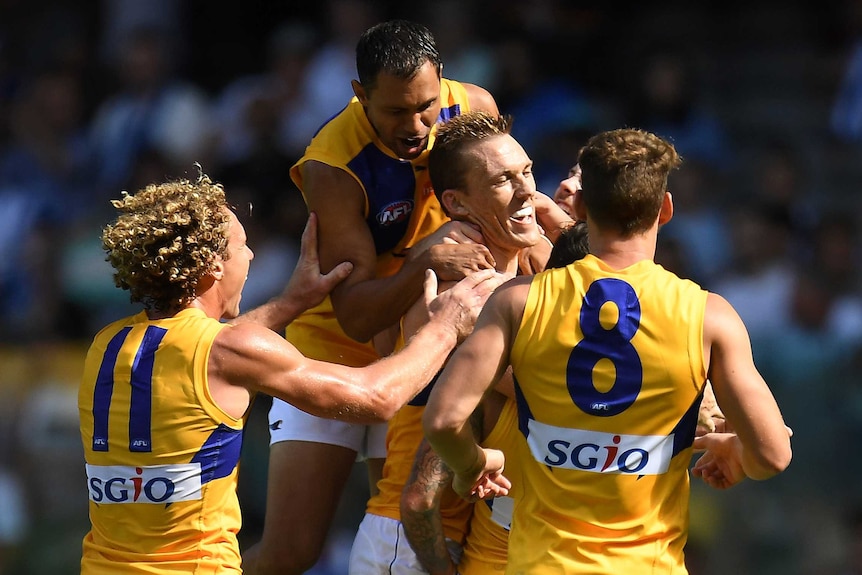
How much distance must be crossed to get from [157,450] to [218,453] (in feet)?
0.62

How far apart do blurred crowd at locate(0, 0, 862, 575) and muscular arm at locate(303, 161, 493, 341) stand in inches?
133

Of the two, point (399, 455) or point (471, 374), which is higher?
point (471, 374)

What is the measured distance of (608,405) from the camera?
368 cm

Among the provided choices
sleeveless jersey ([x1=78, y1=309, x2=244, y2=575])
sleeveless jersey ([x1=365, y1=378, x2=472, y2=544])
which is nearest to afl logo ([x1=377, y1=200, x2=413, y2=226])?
sleeveless jersey ([x1=365, y1=378, x2=472, y2=544])

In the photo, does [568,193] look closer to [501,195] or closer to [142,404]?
[501,195]

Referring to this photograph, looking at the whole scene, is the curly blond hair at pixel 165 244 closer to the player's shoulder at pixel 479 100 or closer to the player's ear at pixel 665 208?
the player's ear at pixel 665 208

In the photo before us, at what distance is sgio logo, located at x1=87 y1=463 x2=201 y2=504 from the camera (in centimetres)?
399

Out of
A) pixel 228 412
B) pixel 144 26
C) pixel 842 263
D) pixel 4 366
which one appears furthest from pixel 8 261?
pixel 228 412

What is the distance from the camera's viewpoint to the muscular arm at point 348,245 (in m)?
4.96

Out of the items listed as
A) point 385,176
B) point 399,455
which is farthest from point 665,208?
point 399,455

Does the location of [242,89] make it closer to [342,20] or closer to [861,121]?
[342,20]

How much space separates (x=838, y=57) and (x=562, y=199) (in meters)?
5.33

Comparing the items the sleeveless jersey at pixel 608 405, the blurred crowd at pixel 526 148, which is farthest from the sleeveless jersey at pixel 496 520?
the blurred crowd at pixel 526 148

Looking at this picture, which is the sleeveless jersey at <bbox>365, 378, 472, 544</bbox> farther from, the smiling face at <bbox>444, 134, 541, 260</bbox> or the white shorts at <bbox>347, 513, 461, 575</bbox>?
the smiling face at <bbox>444, 134, 541, 260</bbox>
